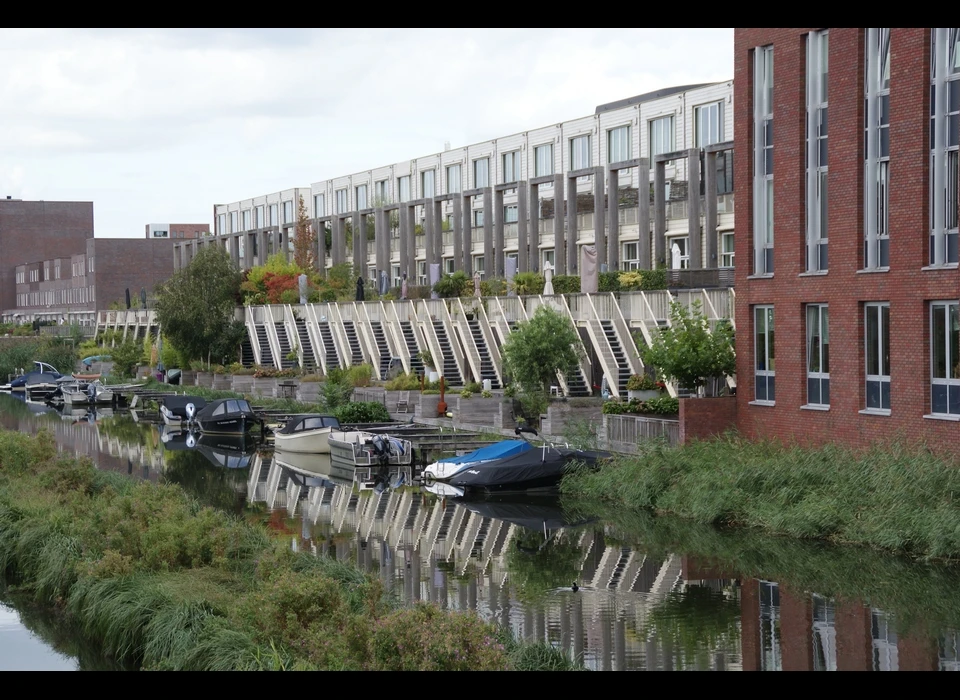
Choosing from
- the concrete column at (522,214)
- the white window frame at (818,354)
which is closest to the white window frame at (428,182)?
the concrete column at (522,214)

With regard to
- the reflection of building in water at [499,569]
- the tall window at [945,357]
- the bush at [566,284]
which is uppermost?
the bush at [566,284]

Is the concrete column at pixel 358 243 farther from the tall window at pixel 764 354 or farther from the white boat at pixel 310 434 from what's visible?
the tall window at pixel 764 354

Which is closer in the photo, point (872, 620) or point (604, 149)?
point (872, 620)

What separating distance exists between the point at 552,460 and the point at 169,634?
17.1 m

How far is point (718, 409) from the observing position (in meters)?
29.4

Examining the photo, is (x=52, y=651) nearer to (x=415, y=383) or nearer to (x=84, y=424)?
(x=415, y=383)

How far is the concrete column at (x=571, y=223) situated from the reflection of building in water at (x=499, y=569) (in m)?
19.8

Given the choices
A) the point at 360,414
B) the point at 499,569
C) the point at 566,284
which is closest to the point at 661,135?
the point at 566,284

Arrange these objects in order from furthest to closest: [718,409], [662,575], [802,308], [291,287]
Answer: [291,287], [718,409], [802,308], [662,575]

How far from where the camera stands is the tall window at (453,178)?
2997 inches

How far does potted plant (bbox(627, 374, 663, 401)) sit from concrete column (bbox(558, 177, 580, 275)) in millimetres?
15717

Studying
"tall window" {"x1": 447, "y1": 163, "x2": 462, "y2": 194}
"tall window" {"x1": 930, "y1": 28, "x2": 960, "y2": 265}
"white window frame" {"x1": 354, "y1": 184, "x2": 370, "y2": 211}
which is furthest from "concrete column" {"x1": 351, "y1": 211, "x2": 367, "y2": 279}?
"tall window" {"x1": 930, "y1": 28, "x2": 960, "y2": 265}

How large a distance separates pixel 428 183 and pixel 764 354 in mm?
53141
